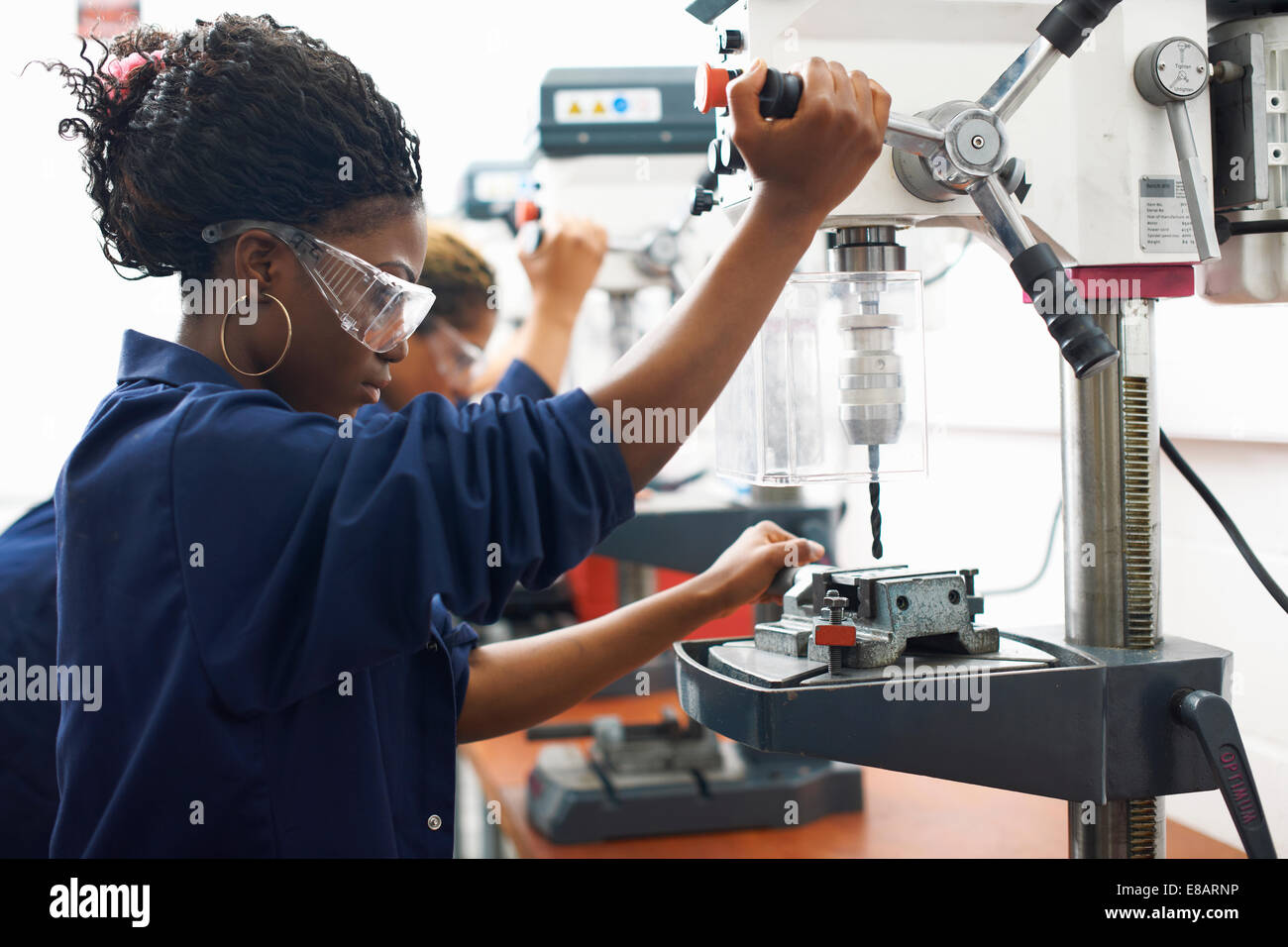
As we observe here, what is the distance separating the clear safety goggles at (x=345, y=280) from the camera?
0.81 metres

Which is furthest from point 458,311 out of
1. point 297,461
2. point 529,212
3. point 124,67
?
point 297,461

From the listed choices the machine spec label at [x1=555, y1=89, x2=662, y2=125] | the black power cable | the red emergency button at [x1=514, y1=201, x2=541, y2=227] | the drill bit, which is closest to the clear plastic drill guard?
the drill bit

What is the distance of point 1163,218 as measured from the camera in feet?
2.81

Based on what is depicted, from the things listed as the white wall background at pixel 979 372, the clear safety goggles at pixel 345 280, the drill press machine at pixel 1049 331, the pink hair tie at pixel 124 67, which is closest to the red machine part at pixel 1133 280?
the drill press machine at pixel 1049 331

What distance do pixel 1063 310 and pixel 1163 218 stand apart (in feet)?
0.65

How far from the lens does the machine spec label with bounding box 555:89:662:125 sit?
1925mm

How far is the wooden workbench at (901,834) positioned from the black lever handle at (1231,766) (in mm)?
493

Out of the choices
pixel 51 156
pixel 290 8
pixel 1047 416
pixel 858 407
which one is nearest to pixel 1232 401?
pixel 1047 416

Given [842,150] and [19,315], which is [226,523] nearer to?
[842,150]

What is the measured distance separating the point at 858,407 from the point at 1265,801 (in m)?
0.79

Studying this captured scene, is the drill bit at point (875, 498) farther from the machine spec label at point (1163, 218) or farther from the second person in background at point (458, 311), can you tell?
the second person in background at point (458, 311)

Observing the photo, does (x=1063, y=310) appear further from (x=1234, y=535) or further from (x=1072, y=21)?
(x=1234, y=535)
